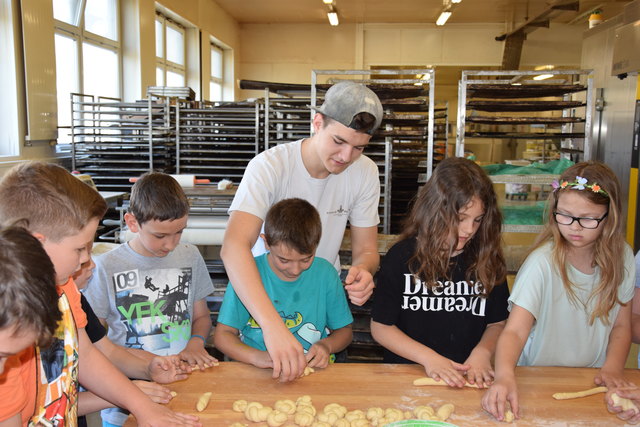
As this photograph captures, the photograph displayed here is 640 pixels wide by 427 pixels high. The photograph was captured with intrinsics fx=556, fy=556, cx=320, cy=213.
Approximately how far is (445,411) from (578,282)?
692 mm

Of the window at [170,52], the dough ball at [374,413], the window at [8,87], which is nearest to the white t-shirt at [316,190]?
the dough ball at [374,413]

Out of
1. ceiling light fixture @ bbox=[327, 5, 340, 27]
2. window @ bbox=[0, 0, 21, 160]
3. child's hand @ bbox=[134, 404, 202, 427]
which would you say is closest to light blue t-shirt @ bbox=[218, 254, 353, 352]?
child's hand @ bbox=[134, 404, 202, 427]

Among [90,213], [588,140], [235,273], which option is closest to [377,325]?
Answer: [235,273]

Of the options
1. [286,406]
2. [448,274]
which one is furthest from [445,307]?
[286,406]

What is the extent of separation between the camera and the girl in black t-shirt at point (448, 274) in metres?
1.73

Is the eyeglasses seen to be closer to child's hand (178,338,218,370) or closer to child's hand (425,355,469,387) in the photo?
child's hand (425,355,469,387)

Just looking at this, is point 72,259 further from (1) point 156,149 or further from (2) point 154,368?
(1) point 156,149

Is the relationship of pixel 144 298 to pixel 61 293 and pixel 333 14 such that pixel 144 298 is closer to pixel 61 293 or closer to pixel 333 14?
pixel 61 293

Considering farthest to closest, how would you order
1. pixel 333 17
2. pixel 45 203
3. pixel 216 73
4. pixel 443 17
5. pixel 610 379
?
pixel 216 73
pixel 333 17
pixel 443 17
pixel 610 379
pixel 45 203

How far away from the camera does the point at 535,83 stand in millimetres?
4008

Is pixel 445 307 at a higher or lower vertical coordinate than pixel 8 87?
lower

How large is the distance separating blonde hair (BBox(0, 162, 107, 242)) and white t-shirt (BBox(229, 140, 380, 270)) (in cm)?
61

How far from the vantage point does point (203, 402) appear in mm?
1329

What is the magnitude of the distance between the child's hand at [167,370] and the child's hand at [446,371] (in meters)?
0.67
